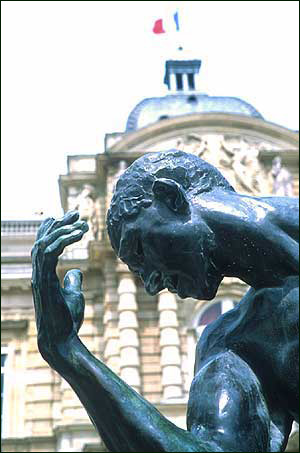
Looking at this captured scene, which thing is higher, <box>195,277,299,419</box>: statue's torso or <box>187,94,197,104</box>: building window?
<box>187,94,197,104</box>: building window

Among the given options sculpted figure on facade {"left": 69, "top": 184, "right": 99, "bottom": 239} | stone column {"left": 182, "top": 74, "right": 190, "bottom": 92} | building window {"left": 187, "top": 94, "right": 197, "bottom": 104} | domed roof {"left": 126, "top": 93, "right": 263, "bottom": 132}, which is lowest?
sculpted figure on facade {"left": 69, "top": 184, "right": 99, "bottom": 239}

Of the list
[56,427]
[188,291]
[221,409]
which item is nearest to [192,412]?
[221,409]

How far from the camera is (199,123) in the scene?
55.1ft

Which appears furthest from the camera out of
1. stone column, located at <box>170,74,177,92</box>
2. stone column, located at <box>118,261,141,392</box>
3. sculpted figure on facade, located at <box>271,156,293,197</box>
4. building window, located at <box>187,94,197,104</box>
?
Answer: stone column, located at <box>170,74,177,92</box>

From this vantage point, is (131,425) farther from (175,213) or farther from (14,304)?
(14,304)

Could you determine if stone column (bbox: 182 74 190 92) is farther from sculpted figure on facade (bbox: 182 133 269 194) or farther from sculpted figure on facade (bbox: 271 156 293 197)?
sculpted figure on facade (bbox: 271 156 293 197)

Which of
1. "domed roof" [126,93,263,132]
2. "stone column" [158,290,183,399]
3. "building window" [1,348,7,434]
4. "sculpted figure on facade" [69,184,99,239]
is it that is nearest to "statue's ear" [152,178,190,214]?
"stone column" [158,290,183,399]

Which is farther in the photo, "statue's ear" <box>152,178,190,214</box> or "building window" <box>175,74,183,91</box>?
"building window" <box>175,74,183,91</box>

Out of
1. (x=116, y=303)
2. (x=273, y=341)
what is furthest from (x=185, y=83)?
(x=273, y=341)

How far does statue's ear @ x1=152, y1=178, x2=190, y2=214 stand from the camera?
4.90 feet

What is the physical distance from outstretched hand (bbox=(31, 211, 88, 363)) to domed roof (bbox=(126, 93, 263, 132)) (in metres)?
21.4

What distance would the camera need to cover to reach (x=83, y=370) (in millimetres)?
1345

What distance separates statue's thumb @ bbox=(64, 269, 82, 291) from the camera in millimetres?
1486

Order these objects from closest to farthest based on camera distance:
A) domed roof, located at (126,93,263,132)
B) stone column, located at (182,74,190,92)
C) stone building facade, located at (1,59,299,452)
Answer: stone building facade, located at (1,59,299,452) → domed roof, located at (126,93,263,132) → stone column, located at (182,74,190,92)
